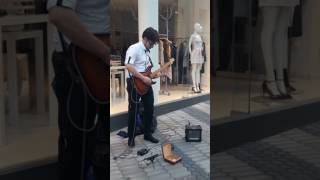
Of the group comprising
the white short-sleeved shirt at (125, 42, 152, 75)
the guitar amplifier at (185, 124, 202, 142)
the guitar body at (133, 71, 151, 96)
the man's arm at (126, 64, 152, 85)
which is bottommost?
the guitar amplifier at (185, 124, 202, 142)

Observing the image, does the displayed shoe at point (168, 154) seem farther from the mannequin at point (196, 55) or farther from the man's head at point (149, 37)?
the man's head at point (149, 37)

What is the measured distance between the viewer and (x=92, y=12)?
1.87m

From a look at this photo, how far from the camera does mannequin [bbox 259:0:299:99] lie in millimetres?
2186

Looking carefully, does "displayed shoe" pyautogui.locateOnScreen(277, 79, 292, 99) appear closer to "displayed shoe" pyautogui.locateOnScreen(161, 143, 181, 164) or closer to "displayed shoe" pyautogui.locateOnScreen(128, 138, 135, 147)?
"displayed shoe" pyautogui.locateOnScreen(161, 143, 181, 164)

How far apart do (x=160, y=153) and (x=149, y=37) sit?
44 cm

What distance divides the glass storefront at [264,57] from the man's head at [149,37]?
0.36 meters

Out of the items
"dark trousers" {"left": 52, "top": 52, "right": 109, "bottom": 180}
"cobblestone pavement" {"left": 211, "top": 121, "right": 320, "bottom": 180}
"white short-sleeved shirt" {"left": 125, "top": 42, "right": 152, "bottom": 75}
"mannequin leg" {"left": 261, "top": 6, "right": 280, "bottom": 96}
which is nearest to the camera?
"white short-sleeved shirt" {"left": 125, "top": 42, "right": 152, "bottom": 75}

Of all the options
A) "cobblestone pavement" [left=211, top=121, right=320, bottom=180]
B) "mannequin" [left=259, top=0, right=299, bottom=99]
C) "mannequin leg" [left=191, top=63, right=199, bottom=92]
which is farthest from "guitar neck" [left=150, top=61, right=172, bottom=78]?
"cobblestone pavement" [left=211, top=121, right=320, bottom=180]

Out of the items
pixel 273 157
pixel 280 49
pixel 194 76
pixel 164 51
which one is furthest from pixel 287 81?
pixel 164 51

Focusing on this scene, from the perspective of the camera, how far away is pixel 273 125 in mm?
2326

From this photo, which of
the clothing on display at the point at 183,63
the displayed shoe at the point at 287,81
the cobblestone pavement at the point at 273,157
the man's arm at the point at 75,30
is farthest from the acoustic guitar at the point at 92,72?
the displayed shoe at the point at 287,81

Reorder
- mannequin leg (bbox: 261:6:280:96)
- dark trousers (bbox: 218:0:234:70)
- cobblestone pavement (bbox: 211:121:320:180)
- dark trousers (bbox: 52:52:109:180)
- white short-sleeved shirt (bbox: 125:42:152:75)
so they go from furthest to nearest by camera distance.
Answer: cobblestone pavement (bbox: 211:121:320:180), mannequin leg (bbox: 261:6:280:96), dark trousers (bbox: 218:0:234:70), dark trousers (bbox: 52:52:109:180), white short-sleeved shirt (bbox: 125:42:152:75)

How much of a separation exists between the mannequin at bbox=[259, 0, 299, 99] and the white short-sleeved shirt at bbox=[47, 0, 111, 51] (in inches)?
28.0

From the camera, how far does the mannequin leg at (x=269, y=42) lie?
219 centimetres
